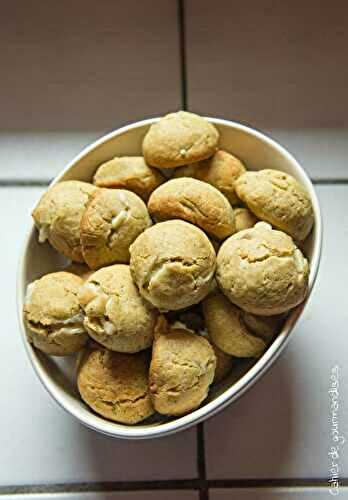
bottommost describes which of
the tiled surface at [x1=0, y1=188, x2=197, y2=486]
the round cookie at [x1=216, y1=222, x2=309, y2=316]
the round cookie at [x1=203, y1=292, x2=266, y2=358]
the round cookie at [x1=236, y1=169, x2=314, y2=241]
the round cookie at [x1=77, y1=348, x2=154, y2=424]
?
the tiled surface at [x1=0, y1=188, x2=197, y2=486]

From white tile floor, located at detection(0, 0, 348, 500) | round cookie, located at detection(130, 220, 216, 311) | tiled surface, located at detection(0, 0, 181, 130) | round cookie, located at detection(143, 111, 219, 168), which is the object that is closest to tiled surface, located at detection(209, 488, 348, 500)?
white tile floor, located at detection(0, 0, 348, 500)

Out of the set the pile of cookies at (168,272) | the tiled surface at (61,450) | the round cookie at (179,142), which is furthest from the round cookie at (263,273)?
the tiled surface at (61,450)

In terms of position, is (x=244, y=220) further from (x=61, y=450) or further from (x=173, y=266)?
(x=61, y=450)

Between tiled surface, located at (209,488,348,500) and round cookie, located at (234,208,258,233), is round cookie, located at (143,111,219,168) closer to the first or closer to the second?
round cookie, located at (234,208,258,233)

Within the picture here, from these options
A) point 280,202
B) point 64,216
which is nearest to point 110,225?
point 64,216

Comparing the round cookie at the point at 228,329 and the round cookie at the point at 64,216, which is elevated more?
the round cookie at the point at 64,216

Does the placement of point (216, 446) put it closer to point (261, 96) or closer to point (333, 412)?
point (333, 412)

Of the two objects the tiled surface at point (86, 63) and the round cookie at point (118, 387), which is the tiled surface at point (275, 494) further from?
the tiled surface at point (86, 63)
